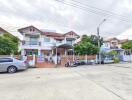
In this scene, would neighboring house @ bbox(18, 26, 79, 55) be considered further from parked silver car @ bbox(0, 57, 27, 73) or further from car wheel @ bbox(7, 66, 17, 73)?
car wheel @ bbox(7, 66, 17, 73)

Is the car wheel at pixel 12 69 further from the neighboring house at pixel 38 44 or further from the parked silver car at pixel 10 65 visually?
the neighboring house at pixel 38 44

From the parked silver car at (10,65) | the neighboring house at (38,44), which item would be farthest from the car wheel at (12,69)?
the neighboring house at (38,44)

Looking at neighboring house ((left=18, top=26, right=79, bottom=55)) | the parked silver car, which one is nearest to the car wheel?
the parked silver car

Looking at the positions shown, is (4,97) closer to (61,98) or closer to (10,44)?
(61,98)

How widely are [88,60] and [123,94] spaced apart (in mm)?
20515

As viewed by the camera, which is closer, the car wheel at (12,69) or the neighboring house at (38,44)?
the car wheel at (12,69)

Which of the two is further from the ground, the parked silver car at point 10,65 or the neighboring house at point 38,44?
the neighboring house at point 38,44

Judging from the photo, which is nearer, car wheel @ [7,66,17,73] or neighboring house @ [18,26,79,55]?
car wheel @ [7,66,17,73]

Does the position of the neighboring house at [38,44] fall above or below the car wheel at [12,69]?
above

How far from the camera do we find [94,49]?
28844 millimetres

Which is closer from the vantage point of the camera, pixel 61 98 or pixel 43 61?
pixel 61 98

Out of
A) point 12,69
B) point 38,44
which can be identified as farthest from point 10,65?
point 38,44

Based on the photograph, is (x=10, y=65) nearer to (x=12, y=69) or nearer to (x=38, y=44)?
(x=12, y=69)

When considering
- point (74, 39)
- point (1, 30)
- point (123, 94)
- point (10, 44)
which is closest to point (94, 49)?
point (74, 39)
